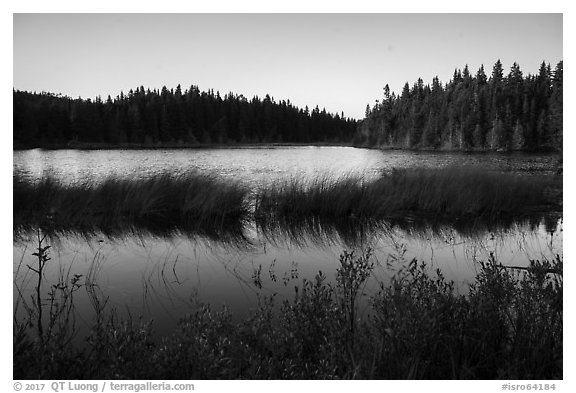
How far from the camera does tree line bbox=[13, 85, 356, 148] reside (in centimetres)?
5538

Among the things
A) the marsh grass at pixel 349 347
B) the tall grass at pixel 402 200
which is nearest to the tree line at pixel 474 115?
the tall grass at pixel 402 200

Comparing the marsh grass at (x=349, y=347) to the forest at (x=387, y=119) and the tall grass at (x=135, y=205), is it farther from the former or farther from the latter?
the forest at (x=387, y=119)

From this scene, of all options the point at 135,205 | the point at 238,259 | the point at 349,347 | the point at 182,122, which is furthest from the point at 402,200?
the point at 182,122

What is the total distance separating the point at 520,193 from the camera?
12422mm

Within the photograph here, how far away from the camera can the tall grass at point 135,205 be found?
32.5 ft

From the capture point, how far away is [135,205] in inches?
431

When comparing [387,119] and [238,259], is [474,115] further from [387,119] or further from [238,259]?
[238,259]

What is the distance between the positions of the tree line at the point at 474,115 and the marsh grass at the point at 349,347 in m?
48.2

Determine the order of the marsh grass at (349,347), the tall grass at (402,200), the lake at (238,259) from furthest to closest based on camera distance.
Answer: the tall grass at (402,200) → the lake at (238,259) → the marsh grass at (349,347)

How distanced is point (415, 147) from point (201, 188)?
2474 inches

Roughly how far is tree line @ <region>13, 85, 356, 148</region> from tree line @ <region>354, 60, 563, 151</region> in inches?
1053

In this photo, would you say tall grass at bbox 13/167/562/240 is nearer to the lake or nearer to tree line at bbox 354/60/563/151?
the lake

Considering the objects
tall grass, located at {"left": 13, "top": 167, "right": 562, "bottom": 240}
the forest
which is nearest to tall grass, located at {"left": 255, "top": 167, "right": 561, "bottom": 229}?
tall grass, located at {"left": 13, "top": 167, "right": 562, "bottom": 240}
